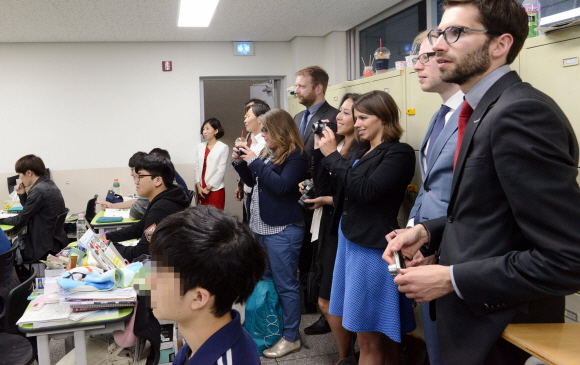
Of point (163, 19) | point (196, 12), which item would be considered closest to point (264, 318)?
point (196, 12)

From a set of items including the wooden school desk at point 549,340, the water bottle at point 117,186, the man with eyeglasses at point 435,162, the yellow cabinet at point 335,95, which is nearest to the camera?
the wooden school desk at point 549,340

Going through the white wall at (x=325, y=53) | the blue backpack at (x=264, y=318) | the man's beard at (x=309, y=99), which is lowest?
the blue backpack at (x=264, y=318)

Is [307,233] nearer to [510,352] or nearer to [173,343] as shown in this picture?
[173,343]

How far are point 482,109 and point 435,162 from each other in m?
0.47

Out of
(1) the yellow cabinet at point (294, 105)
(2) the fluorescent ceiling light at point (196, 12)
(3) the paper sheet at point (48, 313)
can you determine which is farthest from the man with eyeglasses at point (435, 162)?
(1) the yellow cabinet at point (294, 105)

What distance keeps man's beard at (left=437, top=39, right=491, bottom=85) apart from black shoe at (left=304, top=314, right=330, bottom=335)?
2363 mm

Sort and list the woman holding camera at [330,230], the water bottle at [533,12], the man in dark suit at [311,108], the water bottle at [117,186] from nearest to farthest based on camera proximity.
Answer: the water bottle at [533,12] → the woman holding camera at [330,230] → the man in dark suit at [311,108] → the water bottle at [117,186]

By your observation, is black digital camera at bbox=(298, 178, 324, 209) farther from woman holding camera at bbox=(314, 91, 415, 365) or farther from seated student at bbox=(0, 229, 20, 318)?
seated student at bbox=(0, 229, 20, 318)

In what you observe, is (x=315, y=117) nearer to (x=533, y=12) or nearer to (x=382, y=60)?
(x=382, y=60)

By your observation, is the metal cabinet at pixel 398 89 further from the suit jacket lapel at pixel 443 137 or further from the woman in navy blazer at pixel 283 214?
the suit jacket lapel at pixel 443 137

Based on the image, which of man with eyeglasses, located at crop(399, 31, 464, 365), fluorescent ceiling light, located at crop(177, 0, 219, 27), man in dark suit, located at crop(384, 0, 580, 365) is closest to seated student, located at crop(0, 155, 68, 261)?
fluorescent ceiling light, located at crop(177, 0, 219, 27)

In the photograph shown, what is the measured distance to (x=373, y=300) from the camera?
2043 millimetres

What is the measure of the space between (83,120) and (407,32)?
14.1 feet

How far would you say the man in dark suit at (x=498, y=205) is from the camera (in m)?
0.90
